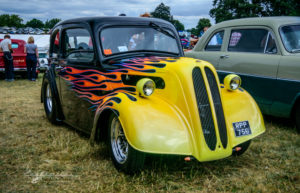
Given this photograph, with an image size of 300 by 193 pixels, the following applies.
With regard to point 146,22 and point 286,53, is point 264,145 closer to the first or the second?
point 286,53

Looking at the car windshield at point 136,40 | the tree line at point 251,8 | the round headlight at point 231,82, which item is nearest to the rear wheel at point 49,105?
the car windshield at point 136,40

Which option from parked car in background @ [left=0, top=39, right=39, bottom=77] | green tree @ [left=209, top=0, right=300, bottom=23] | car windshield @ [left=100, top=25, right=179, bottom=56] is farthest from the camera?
green tree @ [left=209, top=0, right=300, bottom=23]

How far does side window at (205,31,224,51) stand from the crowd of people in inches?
325

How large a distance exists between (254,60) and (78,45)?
3.01 m

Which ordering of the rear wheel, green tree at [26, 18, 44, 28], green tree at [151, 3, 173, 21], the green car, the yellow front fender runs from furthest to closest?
1. green tree at [26, 18, 44, 28]
2. green tree at [151, 3, 173, 21]
3. the rear wheel
4. the green car
5. the yellow front fender

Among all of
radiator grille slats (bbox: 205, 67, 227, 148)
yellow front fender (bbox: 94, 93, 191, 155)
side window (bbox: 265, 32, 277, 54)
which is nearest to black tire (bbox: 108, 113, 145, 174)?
yellow front fender (bbox: 94, 93, 191, 155)

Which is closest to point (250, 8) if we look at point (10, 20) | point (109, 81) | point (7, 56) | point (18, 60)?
point (18, 60)

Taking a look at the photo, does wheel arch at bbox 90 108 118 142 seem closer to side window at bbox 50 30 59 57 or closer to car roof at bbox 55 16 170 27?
car roof at bbox 55 16 170 27

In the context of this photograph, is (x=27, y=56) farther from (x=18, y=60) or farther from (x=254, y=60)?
(x=254, y=60)

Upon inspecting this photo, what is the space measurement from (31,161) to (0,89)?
24.7ft

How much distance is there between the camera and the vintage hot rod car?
3088 millimetres

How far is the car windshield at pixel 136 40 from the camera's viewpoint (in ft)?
13.8

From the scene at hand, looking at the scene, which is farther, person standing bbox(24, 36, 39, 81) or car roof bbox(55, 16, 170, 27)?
person standing bbox(24, 36, 39, 81)

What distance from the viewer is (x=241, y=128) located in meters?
3.51
